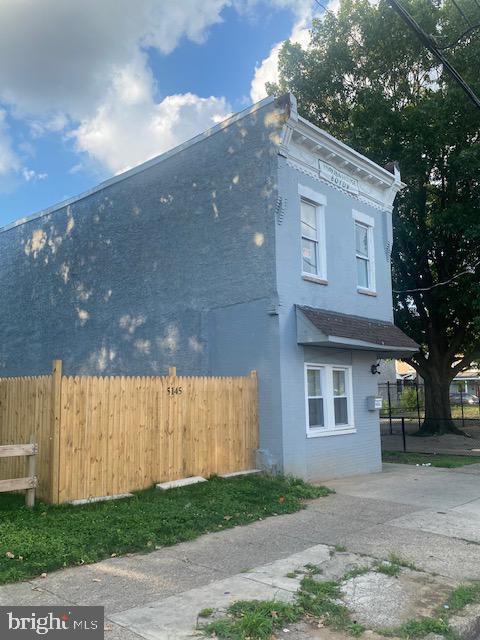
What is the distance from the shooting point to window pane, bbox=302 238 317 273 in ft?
42.0

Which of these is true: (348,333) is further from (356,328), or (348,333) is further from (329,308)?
(329,308)

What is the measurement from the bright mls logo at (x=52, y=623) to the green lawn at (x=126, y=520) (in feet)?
2.83

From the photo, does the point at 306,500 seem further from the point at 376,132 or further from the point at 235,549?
the point at 376,132

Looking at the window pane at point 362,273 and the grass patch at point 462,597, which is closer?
the grass patch at point 462,597

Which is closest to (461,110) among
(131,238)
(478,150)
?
(478,150)

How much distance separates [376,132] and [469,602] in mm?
18081

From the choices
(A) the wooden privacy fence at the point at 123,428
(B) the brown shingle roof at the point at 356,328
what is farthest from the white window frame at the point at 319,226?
(A) the wooden privacy fence at the point at 123,428

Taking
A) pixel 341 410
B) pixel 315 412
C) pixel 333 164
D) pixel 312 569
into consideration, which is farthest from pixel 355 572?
pixel 333 164

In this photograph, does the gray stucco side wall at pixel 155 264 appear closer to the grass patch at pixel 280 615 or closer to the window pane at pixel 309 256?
the window pane at pixel 309 256

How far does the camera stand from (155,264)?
47.3 feet

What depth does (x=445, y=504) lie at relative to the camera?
974 centimetres

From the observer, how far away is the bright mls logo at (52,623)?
14.6ft

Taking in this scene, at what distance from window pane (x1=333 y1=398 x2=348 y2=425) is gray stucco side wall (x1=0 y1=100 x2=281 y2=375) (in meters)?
2.68

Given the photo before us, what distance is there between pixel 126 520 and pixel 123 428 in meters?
2.07
